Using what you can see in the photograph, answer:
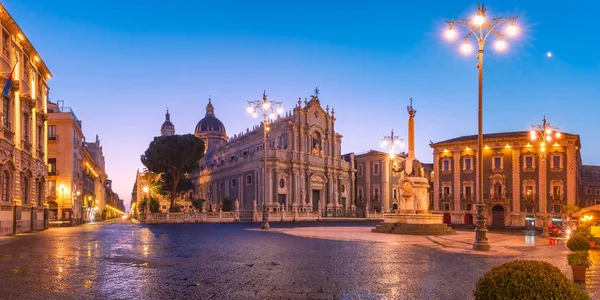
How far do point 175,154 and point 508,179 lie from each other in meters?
43.0

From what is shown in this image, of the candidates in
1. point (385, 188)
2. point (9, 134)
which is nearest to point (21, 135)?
point (9, 134)

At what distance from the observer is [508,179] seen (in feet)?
192

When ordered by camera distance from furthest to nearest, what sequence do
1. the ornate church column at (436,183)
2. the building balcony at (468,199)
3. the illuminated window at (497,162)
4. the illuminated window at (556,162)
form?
the ornate church column at (436,183)
the building balcony at (468,199)
the illuminated window at (497,162)
the illuminated window at (556,162)

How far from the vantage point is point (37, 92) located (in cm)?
3572

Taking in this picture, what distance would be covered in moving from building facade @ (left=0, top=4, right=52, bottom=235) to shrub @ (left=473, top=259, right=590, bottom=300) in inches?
1051

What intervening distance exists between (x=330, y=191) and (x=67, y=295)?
69.2 meters

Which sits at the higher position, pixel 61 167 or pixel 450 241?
pixel 61 167

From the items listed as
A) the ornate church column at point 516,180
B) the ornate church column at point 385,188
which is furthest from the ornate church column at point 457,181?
the ornate church column at point 385,188

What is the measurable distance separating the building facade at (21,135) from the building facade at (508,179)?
4748 centimetres

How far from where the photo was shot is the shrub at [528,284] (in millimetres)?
4688

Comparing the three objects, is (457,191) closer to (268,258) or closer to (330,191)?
(330,191)

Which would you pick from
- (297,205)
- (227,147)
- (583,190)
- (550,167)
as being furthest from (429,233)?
(227,147)

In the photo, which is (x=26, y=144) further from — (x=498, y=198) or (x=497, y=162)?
(x=497, y=162)

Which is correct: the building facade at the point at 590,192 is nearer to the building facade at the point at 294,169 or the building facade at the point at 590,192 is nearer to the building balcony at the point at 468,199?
the building balcony at the point at 468,199
